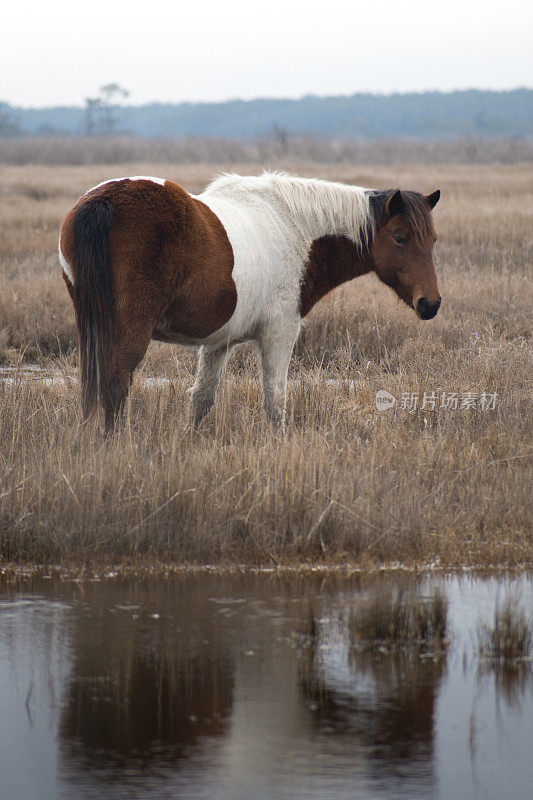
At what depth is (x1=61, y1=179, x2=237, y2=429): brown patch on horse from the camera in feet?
16.0

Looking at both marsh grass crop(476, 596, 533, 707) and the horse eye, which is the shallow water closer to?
marsh grass crop(476, 596, 533, 707)

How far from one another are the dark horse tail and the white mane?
3.61 ft

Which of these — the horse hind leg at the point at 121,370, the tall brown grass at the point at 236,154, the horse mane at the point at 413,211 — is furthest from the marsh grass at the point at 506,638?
the tall brown grass at the point at 236,154

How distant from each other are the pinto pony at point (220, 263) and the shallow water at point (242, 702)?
1.49m

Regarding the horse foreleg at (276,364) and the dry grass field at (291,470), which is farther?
the horse foreleg at (276,364)

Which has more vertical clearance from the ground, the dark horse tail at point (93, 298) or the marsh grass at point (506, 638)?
the dark horse tail at point (93, 298)

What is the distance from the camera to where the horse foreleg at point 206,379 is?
19.8 ft

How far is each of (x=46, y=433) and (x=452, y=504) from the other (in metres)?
2.32

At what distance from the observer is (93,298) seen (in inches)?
193

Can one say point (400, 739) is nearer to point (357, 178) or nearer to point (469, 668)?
point (469, 668)

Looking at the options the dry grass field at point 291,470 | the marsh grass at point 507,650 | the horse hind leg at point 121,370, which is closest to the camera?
the marsh grass at point 507,650

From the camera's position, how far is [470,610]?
387 cm

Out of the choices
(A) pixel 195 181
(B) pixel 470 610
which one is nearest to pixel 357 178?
(A) pixel 195 181

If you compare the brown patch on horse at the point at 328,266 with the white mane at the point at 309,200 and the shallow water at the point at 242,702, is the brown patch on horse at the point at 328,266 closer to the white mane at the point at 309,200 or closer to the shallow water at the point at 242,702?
the white mane at the point at 309,200
